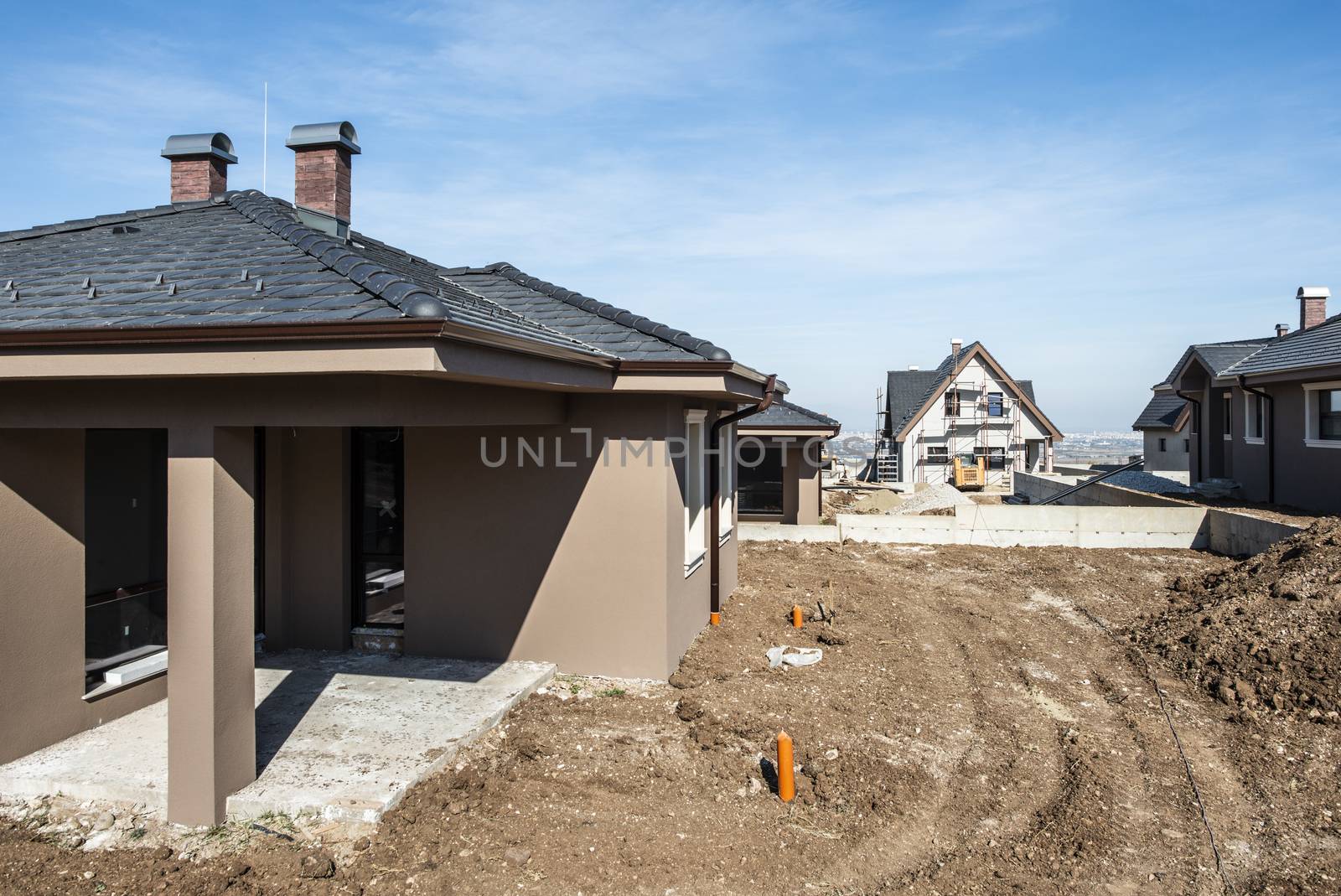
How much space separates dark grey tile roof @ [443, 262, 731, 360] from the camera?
23.8ft

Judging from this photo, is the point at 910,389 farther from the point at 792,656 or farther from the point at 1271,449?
the point at 792,656

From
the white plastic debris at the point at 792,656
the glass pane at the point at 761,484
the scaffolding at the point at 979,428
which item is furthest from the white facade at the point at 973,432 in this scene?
the white plastic debris at the point at 792,656

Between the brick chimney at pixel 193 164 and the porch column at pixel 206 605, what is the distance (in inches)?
266

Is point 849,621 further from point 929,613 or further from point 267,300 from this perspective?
point 267,300

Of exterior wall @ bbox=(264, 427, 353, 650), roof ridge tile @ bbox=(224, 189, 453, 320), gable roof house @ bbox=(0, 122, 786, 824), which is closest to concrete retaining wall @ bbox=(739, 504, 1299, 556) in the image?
gable roof house @ bbox=(0, 122, 786, 824)

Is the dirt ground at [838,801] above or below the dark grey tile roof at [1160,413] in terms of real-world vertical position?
below

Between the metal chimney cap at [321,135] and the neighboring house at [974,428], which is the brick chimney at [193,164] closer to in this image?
the metal chimney cap at [321,135]

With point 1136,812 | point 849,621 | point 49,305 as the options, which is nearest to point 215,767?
point 49,305

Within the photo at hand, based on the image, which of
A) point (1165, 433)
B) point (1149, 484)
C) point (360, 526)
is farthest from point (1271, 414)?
point (1165, 433)

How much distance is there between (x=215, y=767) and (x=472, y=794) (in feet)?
4.72

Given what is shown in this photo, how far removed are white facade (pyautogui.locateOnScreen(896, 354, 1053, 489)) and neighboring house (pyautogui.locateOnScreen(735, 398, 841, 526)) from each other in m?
22.3

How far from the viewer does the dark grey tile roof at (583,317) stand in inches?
286

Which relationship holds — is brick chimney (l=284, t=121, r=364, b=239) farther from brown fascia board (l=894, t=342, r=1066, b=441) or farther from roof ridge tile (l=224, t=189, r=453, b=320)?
brown fascia board (l=894, t=342, r=1066, b=441)

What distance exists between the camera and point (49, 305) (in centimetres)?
491
